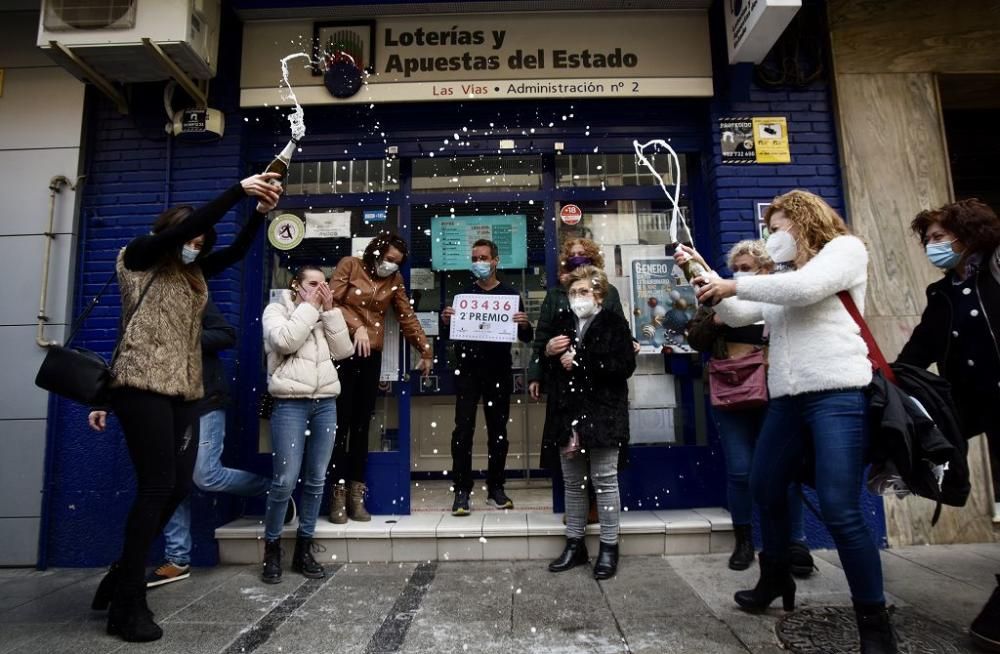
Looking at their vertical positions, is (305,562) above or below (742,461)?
below

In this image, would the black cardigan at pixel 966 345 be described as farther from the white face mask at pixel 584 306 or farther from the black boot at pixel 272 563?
the black boot at pixel 272 563

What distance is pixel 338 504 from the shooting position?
425 centimetres

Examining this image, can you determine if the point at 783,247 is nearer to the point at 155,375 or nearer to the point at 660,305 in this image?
the point at 660,305

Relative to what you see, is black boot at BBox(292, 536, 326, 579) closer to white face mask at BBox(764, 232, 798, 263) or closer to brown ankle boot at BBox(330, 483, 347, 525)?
brown ankle boot at BBox(330, 483, 347, 525)

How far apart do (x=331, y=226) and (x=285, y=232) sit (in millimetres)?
398

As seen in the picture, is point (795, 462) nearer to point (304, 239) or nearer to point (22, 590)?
point (304, 239)

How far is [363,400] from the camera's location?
4430 millimetres

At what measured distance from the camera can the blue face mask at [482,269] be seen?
4.68m

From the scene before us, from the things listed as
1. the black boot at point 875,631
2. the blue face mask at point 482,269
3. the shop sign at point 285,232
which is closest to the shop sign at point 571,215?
the blue face mask at point 482,269

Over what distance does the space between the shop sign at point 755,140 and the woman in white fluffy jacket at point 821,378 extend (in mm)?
2101

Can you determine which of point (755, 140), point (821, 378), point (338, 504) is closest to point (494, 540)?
point (338, 504)

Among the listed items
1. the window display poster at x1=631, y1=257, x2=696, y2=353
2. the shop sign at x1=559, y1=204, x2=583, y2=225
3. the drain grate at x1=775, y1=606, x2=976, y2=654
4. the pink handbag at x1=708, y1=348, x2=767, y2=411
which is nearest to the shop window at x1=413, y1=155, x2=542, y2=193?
the shop sign at x1=559, y1=204, x2=583, y2=225

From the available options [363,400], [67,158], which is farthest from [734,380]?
[67,158]

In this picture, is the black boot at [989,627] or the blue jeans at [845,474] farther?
the black boot at [989,627]
